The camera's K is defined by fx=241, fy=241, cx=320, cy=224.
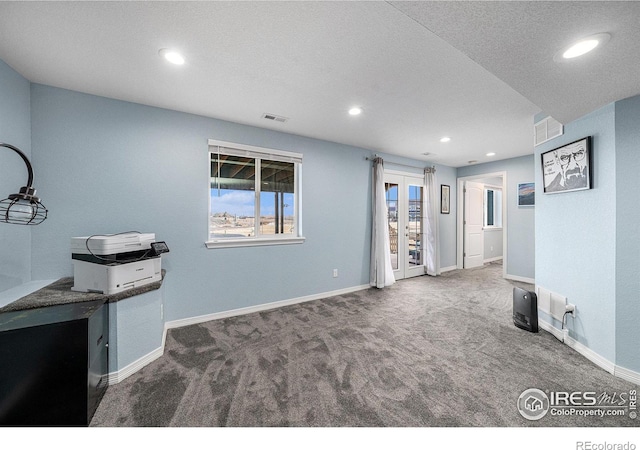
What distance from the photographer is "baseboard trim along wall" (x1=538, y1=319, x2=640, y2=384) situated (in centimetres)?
185

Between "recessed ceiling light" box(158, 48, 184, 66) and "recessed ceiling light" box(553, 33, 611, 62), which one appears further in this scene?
"recessed ceiling light" box(158, 48, 184, 66)

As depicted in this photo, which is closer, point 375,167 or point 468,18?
point 468,18

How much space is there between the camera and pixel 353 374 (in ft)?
6.31

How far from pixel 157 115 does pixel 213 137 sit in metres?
0.59

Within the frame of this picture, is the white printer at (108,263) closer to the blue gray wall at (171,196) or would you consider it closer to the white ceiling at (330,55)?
the blue gray wall at (171,196)

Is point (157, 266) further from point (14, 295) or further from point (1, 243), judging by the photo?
point (1, 243)

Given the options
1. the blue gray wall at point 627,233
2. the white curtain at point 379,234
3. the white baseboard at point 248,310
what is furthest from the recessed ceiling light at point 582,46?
the white baseboard at point 248,310

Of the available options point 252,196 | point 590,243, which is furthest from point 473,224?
point 252,196

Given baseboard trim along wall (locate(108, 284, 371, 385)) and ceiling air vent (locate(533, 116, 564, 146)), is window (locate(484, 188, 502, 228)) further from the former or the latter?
baseboard trim along wall (locate(108, 284, 371, 385))

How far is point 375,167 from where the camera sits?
4.33 m

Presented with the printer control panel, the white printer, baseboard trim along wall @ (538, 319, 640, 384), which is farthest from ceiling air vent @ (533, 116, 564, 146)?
the white printer

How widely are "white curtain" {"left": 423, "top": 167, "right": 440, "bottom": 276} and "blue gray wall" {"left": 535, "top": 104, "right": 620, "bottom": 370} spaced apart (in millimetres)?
2540
